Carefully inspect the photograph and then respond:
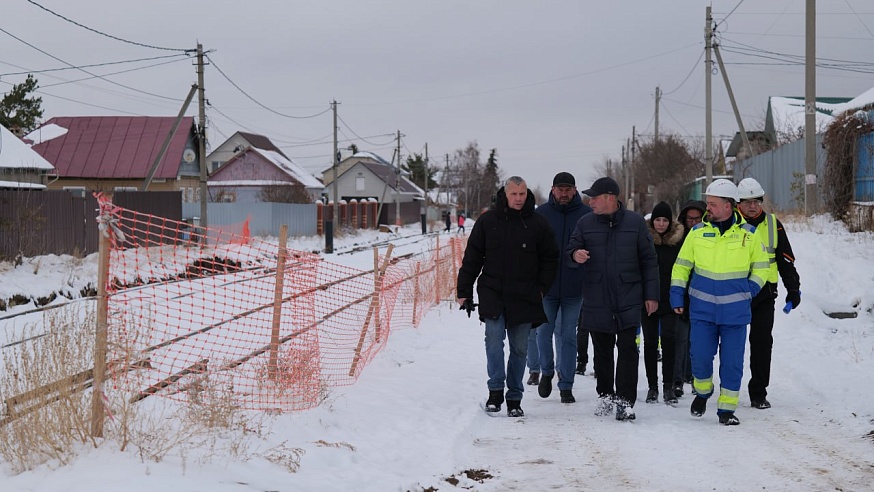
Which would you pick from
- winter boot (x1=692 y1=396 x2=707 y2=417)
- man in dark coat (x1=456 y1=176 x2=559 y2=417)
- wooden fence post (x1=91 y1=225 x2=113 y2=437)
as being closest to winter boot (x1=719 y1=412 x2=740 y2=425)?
winter boot (x1=692 y1=396 x2=707 y2=417)

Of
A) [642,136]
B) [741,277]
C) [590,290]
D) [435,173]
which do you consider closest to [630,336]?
[590,290]

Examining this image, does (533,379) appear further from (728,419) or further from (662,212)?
(728,419)

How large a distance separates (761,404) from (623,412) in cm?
141

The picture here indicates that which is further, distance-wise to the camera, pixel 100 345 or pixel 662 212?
pixel 662 212

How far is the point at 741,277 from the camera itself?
707 cm

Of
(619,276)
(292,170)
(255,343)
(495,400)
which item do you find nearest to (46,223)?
(255,343)

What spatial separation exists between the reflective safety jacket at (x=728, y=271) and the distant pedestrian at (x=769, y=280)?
0.48 m

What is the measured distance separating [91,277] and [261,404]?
15422 mm

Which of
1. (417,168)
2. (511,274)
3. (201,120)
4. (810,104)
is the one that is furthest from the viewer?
(417,168)

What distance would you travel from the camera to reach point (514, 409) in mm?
7453

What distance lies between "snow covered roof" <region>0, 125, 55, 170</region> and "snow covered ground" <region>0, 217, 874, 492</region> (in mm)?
27465

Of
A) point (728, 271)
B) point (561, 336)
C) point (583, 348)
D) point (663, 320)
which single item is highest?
point (728, 271)

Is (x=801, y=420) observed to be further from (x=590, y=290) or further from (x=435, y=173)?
(x=435, y=173)

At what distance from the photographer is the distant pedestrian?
25.0 ft
